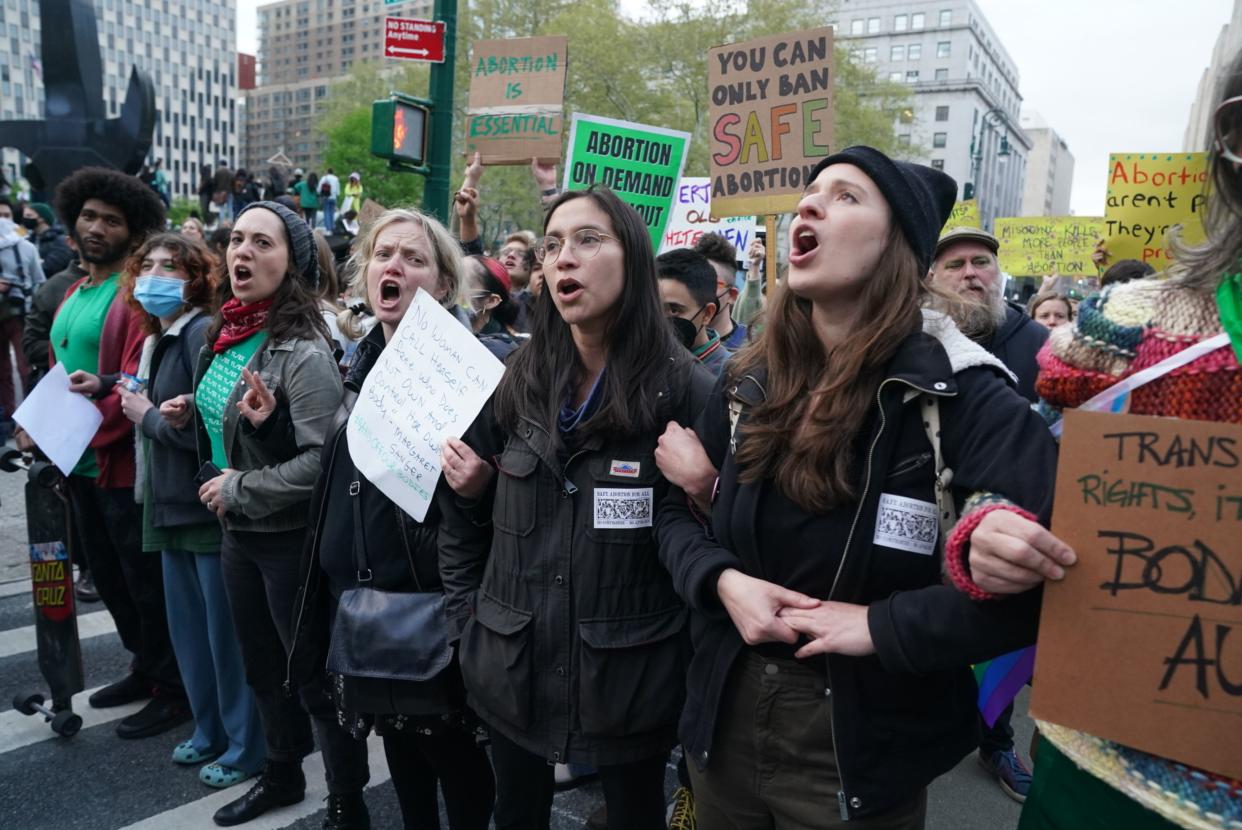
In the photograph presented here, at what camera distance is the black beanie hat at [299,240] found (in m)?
3.31

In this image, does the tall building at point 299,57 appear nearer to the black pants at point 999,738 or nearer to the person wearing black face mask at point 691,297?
the person wearing black face mask at point 691,297

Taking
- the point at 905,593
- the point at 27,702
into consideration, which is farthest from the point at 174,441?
the point at 905,593

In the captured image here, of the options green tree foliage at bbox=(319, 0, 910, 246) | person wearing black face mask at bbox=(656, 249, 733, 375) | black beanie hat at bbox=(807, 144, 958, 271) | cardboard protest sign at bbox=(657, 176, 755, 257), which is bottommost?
person wearing black face mask at bbox=(656, 249, 733, 375)

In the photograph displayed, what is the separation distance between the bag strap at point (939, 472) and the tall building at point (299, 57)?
15346cm

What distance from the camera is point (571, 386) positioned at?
7.97ft

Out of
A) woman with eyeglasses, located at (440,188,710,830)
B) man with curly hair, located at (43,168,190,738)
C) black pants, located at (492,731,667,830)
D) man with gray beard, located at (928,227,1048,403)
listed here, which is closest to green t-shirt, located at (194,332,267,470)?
man with curly hair, located at (43,168,190,738)

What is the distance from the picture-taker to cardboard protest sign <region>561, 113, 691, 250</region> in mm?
4797

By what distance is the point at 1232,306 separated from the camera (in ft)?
3.94

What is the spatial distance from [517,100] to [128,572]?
3493 millimetres

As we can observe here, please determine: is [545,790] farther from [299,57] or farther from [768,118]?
[299,57]

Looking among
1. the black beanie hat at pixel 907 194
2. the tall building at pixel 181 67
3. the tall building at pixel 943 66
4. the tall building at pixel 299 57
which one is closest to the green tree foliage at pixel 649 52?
the black beanie hat at pixel 907 194

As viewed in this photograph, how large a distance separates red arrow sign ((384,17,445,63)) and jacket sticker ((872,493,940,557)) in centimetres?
705

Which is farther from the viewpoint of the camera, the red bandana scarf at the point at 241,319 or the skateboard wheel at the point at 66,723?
the skateboard wheel at the point at 66,723

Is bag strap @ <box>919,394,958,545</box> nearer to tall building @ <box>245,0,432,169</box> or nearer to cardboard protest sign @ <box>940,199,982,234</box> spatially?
cardboard protest sign @ <box>940,199,982,234</box>
